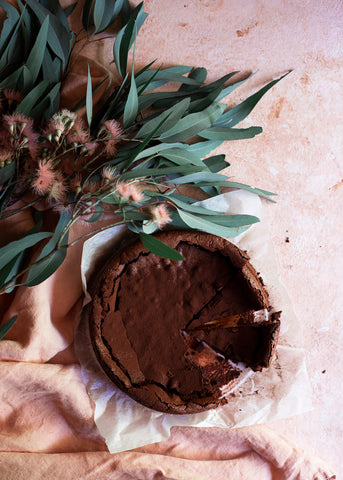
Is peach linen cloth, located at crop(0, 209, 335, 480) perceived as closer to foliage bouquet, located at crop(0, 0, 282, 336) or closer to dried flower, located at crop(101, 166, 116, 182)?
foliage bouquet, located at crop(0, 0, 282, 336)

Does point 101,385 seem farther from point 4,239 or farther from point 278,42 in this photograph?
point 278,42

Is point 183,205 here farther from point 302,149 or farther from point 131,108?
point 302,149

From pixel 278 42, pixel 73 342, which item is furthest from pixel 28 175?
pixel 278 42

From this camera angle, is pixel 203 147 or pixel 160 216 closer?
pixel 160 216

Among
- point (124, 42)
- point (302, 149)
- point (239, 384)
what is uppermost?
point (124, 42)

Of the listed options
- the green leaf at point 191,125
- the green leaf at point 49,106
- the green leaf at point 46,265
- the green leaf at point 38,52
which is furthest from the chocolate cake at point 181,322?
the green leaf at point 38,52

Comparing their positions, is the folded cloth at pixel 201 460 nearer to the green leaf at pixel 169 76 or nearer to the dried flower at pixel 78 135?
the dried flower at pixel 78 135

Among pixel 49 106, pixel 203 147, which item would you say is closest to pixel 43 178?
pixel 49 106
